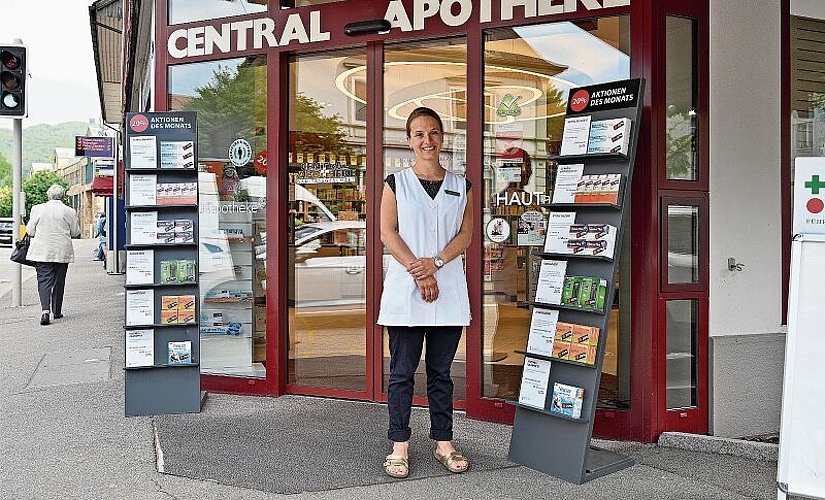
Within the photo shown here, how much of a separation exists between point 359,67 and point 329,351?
2.11 meters

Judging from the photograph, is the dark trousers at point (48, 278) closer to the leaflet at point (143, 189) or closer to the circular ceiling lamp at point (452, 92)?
the leaflet at point (143, 189)

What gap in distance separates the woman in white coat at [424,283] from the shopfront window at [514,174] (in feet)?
3.72

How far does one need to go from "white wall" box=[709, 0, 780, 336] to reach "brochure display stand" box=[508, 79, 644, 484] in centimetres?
90

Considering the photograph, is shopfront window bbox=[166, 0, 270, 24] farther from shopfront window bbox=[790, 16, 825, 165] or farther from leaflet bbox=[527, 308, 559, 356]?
shopfront window bbox=[790, 16, 825, 165]

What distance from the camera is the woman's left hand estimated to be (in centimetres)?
470

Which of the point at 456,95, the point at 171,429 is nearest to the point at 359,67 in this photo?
the point at 456,95

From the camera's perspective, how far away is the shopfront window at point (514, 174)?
19.5ft

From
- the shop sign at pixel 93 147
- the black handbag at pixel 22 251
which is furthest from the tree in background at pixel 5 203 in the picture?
the black handbag at pixel 22 251

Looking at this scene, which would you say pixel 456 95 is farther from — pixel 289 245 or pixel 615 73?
pixel 289 245

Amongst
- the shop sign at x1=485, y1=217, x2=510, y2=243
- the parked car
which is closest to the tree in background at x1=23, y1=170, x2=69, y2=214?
the parked car

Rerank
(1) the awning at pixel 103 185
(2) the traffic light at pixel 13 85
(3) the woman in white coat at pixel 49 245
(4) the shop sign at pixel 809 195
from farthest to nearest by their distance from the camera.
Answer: (1) the awning at pixel 103 185 < (2) the traffic light at pixel 13 85 < (3) the woman in white coat at pixel 49 245 < (4) the shop sign at pixel 809 195

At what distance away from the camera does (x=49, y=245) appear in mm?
11617

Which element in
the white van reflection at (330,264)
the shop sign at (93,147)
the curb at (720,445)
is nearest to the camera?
the curb at (720,445)

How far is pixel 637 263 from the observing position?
5.40 metres
